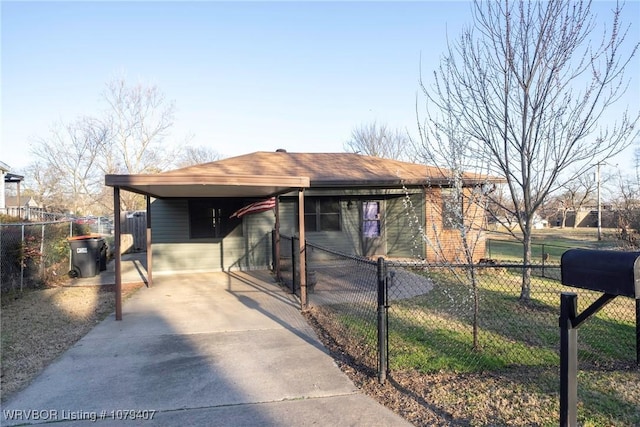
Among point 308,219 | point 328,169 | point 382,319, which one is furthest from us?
point 328,169

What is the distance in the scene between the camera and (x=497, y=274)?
33.7 feet

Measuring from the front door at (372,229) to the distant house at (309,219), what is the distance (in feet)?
0.11

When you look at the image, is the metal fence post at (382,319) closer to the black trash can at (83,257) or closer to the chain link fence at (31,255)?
the chain link fence at (31,255)

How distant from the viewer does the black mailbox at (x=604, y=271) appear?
1.99 m

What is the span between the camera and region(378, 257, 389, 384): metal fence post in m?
3.98

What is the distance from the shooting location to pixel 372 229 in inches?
524

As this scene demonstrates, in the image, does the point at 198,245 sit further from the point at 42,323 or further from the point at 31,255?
the point at 42,323

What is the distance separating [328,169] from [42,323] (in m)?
9.06

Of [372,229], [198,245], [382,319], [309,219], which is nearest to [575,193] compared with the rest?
[372,229]

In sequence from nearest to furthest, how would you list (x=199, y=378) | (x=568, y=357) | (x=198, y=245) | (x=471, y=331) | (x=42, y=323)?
(x=568, y=357)
(x=199, y=378)
(x=471, y=331)
(x=42, y=323)
(x=198, y=245)

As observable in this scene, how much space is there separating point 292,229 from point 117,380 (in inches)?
338

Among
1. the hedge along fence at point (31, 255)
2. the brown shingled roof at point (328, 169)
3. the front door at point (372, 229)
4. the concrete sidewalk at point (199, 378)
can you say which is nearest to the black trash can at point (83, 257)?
the hedge along fence at point (31, 255)

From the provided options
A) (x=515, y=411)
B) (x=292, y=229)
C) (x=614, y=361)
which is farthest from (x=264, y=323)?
(x=292, y=229)

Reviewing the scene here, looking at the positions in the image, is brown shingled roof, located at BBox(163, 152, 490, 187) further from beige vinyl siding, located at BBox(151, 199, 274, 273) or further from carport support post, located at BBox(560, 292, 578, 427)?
carport support post, located at BBox(560, 292, 578, 427)
